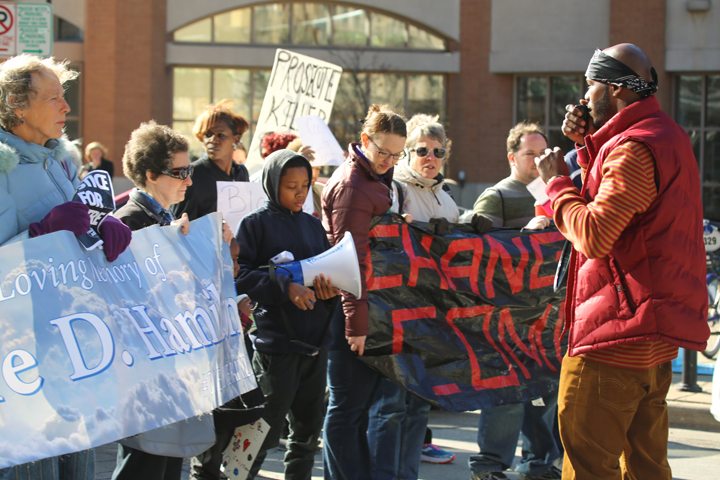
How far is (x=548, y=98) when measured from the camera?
61.2ft

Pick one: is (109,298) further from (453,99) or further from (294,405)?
(453,99)

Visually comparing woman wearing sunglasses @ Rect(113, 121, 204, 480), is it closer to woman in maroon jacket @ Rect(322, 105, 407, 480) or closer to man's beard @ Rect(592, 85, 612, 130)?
woman in maroon jacket @ Rect(322, 105, 407, 480)

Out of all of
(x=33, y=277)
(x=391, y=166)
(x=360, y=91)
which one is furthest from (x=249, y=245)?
(x=360, y=91)

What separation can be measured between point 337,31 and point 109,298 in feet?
56.4

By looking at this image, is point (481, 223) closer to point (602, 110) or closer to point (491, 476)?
point (491, 476)

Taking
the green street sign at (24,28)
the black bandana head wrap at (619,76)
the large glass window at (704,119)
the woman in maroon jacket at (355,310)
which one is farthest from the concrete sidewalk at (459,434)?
the large glass window at (704,119)

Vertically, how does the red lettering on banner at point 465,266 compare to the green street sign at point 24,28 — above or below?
below

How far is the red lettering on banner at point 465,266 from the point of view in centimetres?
450

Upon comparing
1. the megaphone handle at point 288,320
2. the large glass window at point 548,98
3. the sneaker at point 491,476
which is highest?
the large glass window at point 548,98

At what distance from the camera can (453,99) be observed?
19.2 metres

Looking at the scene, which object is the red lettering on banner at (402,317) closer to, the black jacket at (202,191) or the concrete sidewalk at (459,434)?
the concrete sidewalk at (459,434)

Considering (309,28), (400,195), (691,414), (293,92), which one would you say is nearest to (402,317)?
(400,195)

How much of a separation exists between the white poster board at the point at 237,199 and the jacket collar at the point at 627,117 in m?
2.62

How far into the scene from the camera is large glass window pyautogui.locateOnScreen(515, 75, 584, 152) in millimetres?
18578
